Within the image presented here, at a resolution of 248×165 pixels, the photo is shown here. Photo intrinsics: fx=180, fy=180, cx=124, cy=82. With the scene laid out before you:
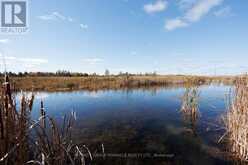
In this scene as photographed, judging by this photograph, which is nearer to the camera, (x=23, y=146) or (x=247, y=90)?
(x=23, y=146)

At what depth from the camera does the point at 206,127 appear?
10227 mm

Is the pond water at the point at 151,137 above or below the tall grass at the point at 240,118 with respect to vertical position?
below

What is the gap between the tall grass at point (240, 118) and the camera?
6051mm

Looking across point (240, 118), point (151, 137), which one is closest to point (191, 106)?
point (151, 137)

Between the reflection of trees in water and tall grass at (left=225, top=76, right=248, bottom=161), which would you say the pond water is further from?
tall grass at (left=225, top=76, right=248, bottom=161)

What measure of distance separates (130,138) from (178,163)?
2.92 metres

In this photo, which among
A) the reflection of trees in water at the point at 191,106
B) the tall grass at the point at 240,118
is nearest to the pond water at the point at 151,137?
the reflection of trees in water at the point at 191,106

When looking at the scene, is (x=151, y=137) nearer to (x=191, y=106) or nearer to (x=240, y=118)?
(x=240, y=118)

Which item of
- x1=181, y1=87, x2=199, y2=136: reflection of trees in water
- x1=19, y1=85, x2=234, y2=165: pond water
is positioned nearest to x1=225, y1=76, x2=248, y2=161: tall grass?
x1=19, y1=85, x2=234, y2=165: pond water

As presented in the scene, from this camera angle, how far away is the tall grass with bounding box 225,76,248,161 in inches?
238

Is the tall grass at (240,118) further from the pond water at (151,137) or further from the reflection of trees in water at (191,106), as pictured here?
the reflection of trees in water at (191,106)

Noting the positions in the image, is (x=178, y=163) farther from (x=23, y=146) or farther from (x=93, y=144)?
(x=23, y=146)

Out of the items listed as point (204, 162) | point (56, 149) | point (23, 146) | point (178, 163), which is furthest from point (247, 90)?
point (23, 146)

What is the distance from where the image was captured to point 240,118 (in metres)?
6.38
